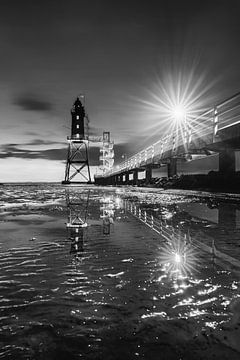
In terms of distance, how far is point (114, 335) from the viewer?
1.64 meters

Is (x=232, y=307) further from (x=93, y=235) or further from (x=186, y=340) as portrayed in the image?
(x=93, y=235)

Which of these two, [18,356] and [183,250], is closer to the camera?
[18,356]

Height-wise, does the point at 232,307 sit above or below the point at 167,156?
below

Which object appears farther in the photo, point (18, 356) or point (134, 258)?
point (134, 258)

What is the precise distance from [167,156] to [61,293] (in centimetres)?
2232

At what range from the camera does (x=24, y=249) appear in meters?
3.83

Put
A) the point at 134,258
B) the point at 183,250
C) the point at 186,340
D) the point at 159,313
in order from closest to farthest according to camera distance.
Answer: the point at 186,340
the point at 159,313
the point at 134,258
the point at 183,250

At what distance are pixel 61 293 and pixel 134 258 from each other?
4.16 ft

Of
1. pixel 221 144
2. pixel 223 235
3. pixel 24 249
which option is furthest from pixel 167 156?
pixel 24 249

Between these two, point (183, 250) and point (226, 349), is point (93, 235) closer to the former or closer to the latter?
point (183, 250)

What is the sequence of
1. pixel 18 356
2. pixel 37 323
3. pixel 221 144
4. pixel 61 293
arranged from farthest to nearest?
1. pixel 221 144
2. pixel 61 293
3. pixel 37 323
4. pixel 18 356

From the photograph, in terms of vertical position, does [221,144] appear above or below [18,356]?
above

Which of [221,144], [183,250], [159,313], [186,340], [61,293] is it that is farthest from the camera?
[221,144]

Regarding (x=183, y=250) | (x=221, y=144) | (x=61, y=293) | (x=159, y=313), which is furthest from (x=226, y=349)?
(x=221, y=144)
